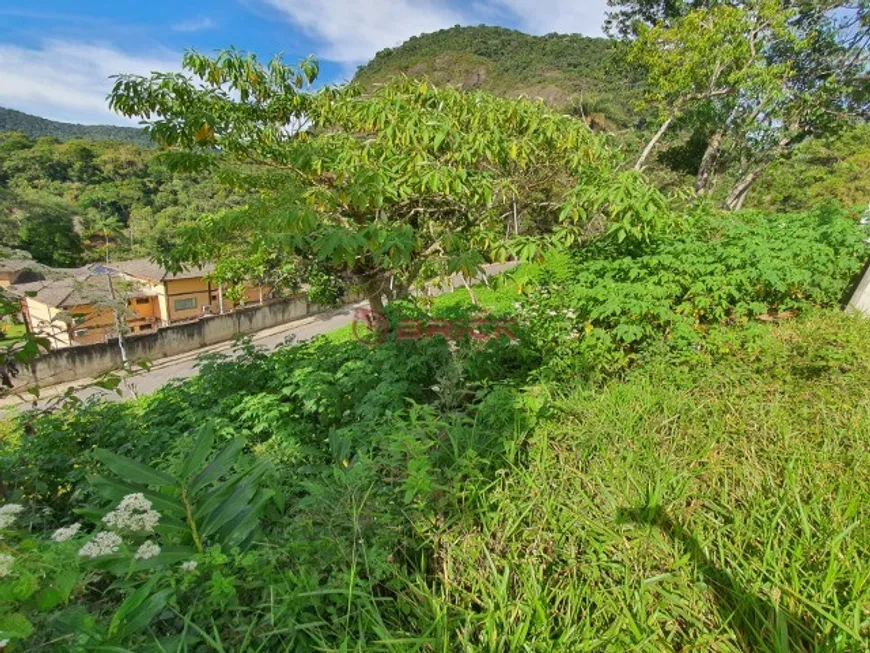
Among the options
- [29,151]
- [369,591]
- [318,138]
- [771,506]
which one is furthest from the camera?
[29,151]

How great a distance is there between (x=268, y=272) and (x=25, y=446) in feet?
10.7

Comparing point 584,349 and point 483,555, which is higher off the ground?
point 584,349

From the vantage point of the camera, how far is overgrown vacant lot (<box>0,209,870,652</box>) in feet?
3.57

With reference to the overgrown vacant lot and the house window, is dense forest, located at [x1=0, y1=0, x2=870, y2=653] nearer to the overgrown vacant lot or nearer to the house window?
the overgrown vacant lot

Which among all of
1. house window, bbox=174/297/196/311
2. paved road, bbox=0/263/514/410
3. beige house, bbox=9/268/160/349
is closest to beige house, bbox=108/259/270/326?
house window, bbox=174/297/196/311

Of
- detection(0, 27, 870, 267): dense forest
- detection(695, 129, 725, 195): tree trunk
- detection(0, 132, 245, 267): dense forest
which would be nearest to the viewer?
detection(695, 129, 725, 195): tree trunk

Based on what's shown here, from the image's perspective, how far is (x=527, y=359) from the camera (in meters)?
3.09

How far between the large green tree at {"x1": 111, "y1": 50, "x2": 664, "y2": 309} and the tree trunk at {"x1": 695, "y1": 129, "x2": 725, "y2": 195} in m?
9.80

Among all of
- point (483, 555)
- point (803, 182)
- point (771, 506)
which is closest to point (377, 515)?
point (483, 555)

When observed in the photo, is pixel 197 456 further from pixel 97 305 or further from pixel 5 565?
pixel 97 305

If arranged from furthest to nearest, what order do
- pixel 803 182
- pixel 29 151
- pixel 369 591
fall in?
1. pixel 29 151
2. pixel 803 182
3. pixel 369 591

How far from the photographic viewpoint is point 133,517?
1.13 meters

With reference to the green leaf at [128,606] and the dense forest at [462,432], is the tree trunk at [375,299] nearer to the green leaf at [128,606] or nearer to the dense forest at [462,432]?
the dense forest at [462,432]

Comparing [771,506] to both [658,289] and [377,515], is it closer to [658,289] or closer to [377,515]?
[377,515]
